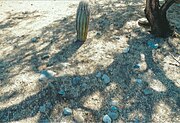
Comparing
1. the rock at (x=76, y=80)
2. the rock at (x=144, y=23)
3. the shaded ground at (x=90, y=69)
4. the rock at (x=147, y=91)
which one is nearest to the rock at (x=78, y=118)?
the shaded ground at (x=90, y=69)

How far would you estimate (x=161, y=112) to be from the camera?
4.59 m

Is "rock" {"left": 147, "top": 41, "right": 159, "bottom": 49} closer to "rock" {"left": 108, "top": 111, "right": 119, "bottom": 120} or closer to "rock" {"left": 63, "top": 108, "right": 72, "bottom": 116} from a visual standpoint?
"rock" {"left": 108, "top": 111, "right": 119, "bottom": 120}

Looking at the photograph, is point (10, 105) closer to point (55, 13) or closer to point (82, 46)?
point (82, 46)

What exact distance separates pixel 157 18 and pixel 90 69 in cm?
184

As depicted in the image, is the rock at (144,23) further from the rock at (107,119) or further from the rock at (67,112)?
the rock at (67,112)

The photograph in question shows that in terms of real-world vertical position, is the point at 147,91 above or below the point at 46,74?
below

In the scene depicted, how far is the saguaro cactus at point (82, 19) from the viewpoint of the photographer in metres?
5.99

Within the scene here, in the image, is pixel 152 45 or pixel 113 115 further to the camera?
pixel 152 45

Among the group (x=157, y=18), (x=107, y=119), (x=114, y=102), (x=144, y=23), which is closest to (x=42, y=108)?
(x=107, y=119)

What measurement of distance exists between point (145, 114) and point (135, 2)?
4.40m

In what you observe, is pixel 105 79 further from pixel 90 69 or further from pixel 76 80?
pixel 76 80

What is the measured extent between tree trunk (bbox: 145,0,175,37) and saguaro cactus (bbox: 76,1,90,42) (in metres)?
1.21

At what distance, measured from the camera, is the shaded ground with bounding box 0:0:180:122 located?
4602mm

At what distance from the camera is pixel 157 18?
20.4 feet
